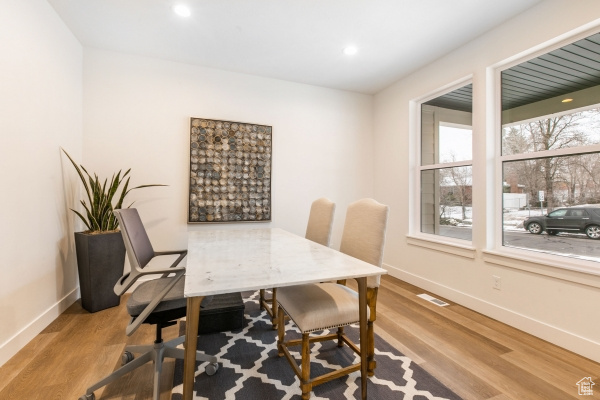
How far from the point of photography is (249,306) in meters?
2.59

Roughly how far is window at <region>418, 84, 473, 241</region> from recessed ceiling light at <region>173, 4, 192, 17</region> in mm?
2745

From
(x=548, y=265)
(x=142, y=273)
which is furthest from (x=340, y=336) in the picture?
(x=548, y=265)

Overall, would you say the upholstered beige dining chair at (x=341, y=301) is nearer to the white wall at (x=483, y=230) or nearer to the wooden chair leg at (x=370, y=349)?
the wooden chair leg at (x=370, y=349)

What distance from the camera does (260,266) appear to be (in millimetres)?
1267

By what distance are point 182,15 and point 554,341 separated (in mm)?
3902

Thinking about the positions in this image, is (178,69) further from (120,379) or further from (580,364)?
(580,364)

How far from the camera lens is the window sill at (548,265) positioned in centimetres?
178

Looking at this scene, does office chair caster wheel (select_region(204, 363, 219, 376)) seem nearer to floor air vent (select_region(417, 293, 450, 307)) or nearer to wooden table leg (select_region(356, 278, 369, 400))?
wooden table leg (select_region(356, 278, 369, 400))

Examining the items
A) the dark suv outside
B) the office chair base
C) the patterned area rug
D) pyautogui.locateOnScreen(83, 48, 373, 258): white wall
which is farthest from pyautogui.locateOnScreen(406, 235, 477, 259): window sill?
the office chair base

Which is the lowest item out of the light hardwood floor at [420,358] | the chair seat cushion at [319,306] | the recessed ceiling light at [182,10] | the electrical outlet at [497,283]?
the light hardwood floor at [420,358]

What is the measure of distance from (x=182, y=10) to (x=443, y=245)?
131 inches

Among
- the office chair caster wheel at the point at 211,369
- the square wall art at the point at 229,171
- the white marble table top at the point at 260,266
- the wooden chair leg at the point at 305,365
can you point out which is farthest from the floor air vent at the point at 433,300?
the office chair caster wheel at the point at 211,369

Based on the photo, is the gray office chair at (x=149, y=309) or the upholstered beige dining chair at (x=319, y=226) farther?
the upholstered beige dining chair at (x=319, y=226)

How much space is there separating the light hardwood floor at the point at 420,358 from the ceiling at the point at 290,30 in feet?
8.52
